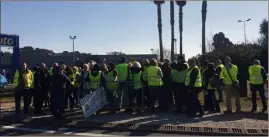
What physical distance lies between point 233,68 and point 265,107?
1637 mm

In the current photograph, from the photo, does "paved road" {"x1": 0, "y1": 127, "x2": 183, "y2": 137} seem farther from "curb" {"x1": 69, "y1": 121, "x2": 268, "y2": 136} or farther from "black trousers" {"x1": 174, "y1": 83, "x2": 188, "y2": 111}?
"black trousers" {"x1": 174, "y1": 83, "x2": 188, "y2": 111}

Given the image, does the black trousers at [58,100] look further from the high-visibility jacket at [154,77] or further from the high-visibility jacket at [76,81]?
the high-visibility jacket at [154,77]

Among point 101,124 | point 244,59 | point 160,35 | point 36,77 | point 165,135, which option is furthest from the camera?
point 160,35

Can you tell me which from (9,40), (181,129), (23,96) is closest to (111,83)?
(23,96)

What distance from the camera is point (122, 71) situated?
12586mm

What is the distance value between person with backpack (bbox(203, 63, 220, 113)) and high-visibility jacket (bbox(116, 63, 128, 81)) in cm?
265

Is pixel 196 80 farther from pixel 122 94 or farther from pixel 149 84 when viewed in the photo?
pixel 122 94

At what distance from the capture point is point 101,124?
10.6 metres

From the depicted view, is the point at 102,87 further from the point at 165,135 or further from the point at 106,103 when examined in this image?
the point at 165,135

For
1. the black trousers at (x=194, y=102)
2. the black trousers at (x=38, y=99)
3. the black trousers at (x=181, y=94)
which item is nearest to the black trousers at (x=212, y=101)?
the black trousers at (x=181, y=94)

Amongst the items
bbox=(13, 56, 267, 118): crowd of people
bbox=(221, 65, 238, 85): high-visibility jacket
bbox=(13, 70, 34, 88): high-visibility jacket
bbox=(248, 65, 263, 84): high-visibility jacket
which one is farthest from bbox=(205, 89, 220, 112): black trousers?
bbox=(13, 70, 34, 88): high-visibility jacket

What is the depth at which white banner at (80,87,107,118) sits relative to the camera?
37.4 feet

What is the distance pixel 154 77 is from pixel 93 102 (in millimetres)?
2105

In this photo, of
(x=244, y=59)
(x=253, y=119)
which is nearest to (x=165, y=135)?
(x=253, y=119)
